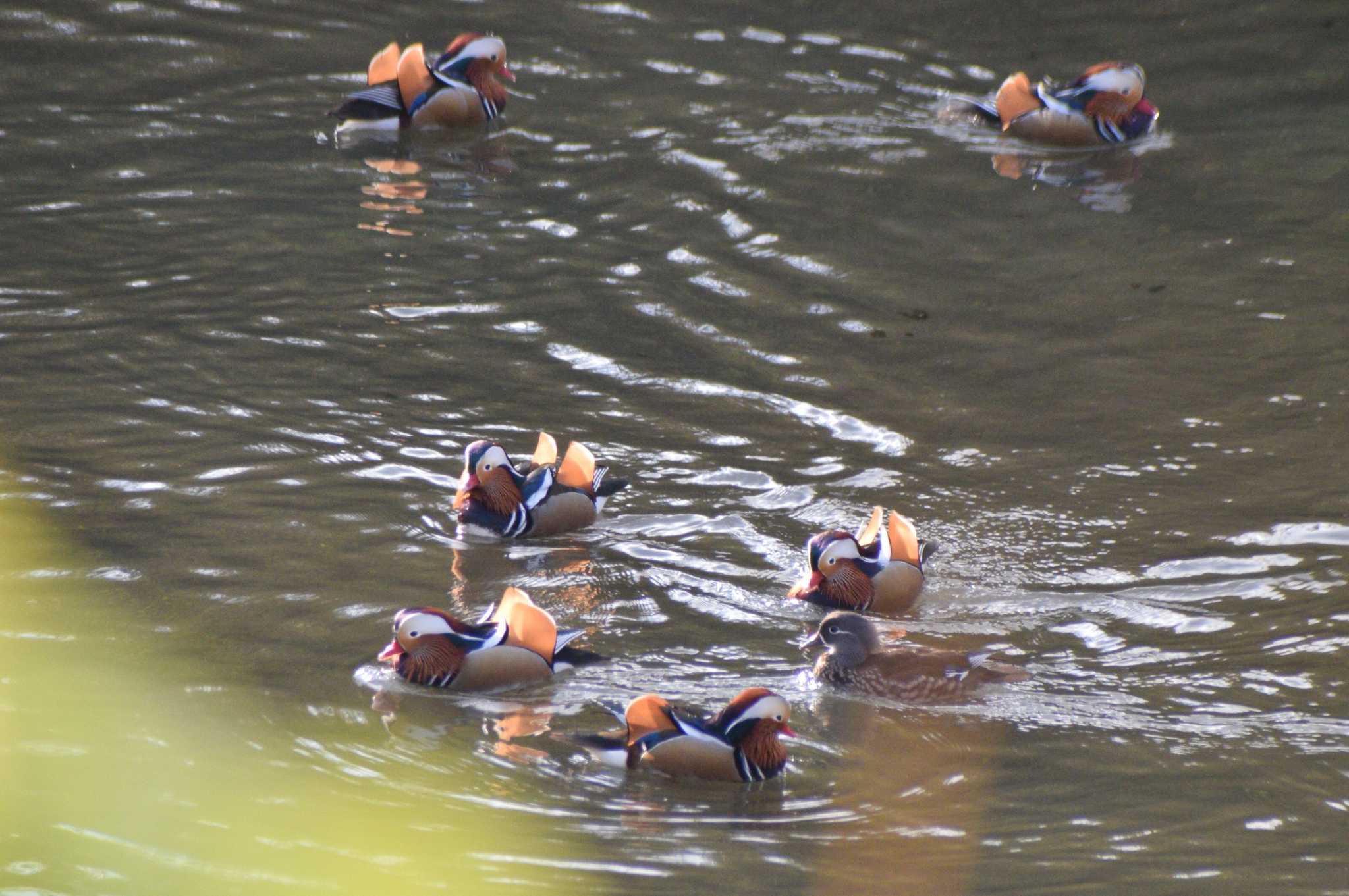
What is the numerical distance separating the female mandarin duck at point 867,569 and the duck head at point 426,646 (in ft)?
4.90

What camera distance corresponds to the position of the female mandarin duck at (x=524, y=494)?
22.0 feet

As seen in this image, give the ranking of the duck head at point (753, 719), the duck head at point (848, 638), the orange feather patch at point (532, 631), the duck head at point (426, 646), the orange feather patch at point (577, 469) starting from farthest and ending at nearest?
the orange feather patch at point (577, 469)
the duck head at point (848, 638)
the orange feather patch at point (532, 631)
the duck head at point (426, 646)
the duck head at point (753, 719)

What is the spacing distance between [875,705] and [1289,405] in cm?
358

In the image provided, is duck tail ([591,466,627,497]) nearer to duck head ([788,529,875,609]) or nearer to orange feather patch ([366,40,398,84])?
duck head ([788,529,875,609])

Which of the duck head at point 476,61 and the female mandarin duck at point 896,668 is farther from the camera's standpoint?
the duck head at point 476,61

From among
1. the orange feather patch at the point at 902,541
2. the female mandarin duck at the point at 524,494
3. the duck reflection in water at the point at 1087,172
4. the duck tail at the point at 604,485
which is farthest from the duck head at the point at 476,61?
the orange feather patch at the point at 902,541

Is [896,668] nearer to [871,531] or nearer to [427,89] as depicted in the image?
[871,531]

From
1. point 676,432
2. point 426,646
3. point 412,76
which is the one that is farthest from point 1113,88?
point 426,646

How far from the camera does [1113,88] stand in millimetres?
11367

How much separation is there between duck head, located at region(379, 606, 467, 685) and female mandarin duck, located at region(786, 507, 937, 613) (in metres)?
1.49

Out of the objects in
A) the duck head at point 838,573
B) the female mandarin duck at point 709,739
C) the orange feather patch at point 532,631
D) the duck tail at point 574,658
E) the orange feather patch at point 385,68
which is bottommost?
the female mandarin duck at point 709,739

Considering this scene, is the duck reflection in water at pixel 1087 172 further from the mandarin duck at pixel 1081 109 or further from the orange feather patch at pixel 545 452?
the orange feather patch at pixel 545 452

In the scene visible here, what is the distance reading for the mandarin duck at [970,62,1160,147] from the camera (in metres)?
11.4

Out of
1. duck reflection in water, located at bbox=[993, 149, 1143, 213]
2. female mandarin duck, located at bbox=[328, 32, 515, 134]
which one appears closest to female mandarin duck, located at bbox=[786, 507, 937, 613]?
duck reflection in water, located at bbox=[993, 149, 1143, 213]
